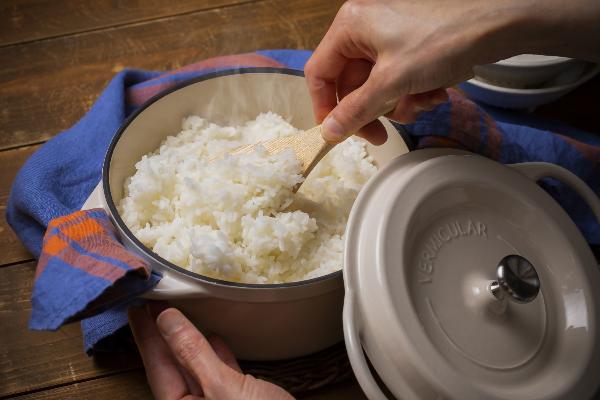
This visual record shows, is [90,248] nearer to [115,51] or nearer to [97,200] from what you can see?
[97,200]

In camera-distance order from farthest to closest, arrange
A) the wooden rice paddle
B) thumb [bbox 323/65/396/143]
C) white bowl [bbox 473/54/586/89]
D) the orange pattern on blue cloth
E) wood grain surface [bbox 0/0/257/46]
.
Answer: wood grain surface [bbox 0/0/257/46] → white bowl [bbox 473/54/586/89] → the wooden rice paddle → thumb [bbox 323/65/396/143] → the orange pattern on blue cloth

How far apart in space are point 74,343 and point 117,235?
0.82 feet

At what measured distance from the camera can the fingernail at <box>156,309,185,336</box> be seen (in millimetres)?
797

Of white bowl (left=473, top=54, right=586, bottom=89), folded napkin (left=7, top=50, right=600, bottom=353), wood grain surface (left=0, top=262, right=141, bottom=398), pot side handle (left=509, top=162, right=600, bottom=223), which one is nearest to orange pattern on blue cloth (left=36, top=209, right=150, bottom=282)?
folded napkin (left=7, top=50, right=600, bottom=353)

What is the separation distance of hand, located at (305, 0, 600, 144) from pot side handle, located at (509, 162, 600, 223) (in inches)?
7.4

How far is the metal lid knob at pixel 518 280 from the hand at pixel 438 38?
0.29 meters

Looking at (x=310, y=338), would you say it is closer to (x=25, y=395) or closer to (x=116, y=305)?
(x=116, y=305)

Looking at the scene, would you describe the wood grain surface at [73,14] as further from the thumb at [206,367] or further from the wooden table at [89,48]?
the thumb at [206,367]

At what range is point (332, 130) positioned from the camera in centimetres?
89

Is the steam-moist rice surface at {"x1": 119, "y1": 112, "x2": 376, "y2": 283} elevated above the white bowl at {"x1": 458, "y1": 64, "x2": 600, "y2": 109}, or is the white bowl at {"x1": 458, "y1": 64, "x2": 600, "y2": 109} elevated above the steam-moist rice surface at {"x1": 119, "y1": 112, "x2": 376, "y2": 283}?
the white bowl at {"x1": 458, "y1": 64, "x2": 600, "y2": 109}

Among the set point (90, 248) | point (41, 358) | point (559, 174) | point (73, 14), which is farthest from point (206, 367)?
point (73, 14)

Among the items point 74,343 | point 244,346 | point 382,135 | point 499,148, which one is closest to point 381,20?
point 382,135

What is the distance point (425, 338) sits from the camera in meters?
0.75

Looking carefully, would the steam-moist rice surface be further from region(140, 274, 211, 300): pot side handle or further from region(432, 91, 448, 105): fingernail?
region(432, 91, 448, 105): fingernail
